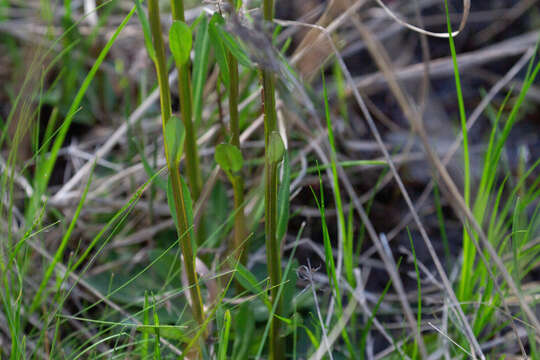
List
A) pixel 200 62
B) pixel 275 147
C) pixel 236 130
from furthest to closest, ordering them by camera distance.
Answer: pixel 200 62, pixel 236 130, pixel 275 147

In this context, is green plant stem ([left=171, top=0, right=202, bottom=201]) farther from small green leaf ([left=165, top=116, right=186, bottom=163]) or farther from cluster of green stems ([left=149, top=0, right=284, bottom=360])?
small green leaf ([left=165, top=116, right=186, bottom=163])

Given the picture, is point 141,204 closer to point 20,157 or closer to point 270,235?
point 20,157

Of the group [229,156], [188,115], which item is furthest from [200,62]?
[229,156]

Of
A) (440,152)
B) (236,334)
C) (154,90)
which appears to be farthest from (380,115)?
(236,334)

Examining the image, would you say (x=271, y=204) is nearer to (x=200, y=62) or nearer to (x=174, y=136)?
(x=174, y=136)

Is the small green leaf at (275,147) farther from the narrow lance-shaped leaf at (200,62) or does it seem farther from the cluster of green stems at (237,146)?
the narrow lance-shaped leaf at (200,62)

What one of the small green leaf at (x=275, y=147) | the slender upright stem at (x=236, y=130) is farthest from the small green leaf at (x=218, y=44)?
the small green leaf at (x=275, y=147)

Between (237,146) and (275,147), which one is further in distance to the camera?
(237,146)
